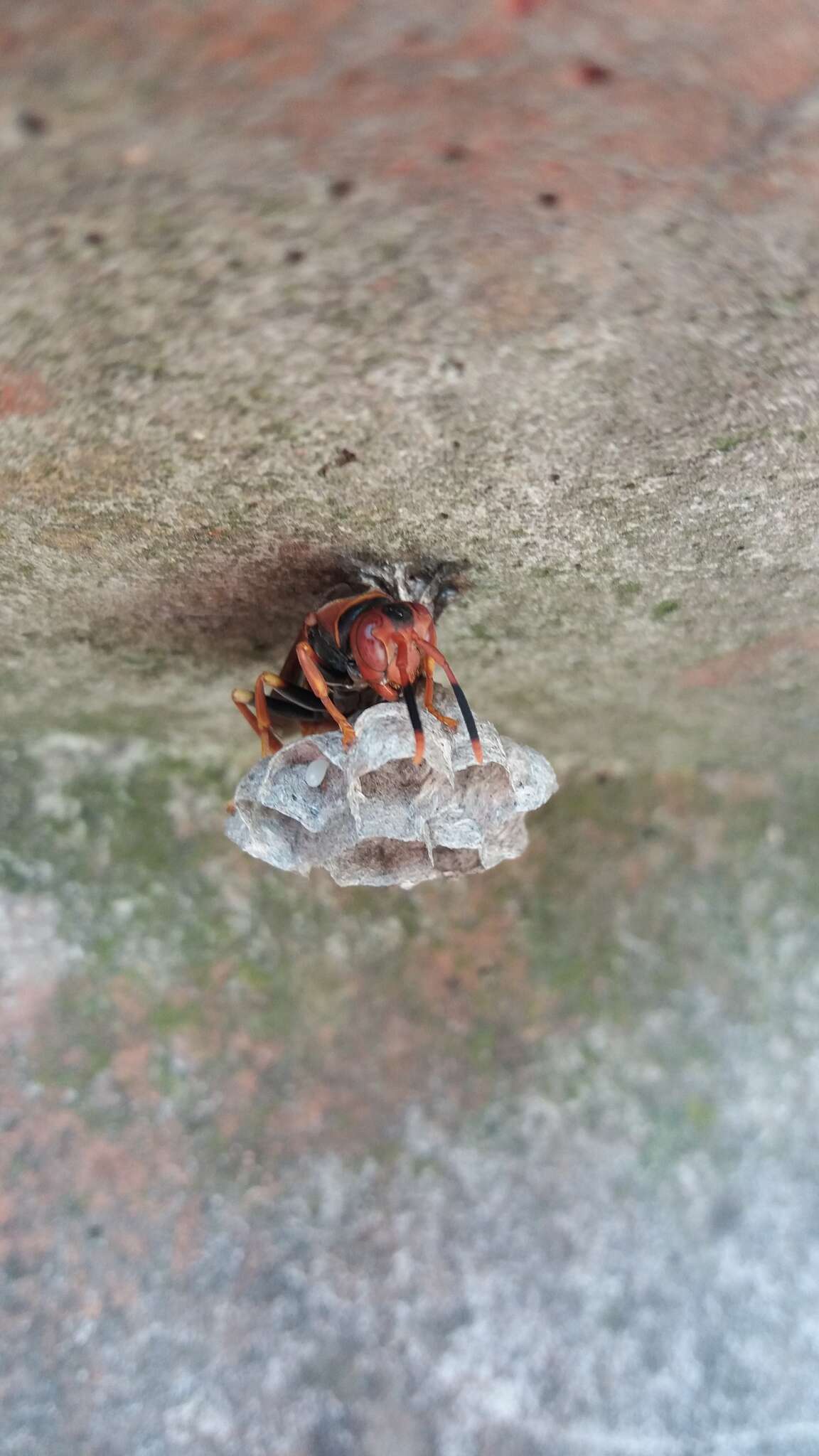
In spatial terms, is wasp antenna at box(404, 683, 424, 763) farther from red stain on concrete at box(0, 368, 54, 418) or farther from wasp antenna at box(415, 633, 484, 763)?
red stain on concrete at box(0, 368, 54, 418)

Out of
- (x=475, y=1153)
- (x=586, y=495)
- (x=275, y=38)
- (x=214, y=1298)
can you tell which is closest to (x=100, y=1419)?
(x=214, y=1298)

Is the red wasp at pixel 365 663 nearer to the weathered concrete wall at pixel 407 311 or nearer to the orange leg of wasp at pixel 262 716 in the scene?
the orange leg of wasp at pixel 262 716

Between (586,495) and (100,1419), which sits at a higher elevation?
(586,495)

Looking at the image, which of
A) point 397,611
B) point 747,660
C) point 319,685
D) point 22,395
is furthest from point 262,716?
point 747,660

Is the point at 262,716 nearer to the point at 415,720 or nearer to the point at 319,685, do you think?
the point at 319,685

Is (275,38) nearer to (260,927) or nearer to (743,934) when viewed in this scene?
(260,927)

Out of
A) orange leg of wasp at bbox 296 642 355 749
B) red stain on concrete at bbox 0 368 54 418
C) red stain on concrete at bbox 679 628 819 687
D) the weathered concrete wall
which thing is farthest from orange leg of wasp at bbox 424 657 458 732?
red stain on concrete at bbox 679 628 819 687

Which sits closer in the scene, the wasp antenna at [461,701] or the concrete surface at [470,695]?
the concrete surface at [470,695]

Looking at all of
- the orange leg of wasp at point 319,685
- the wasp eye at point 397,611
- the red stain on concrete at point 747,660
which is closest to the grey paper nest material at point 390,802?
the orange leg of wasp at point 319,685
